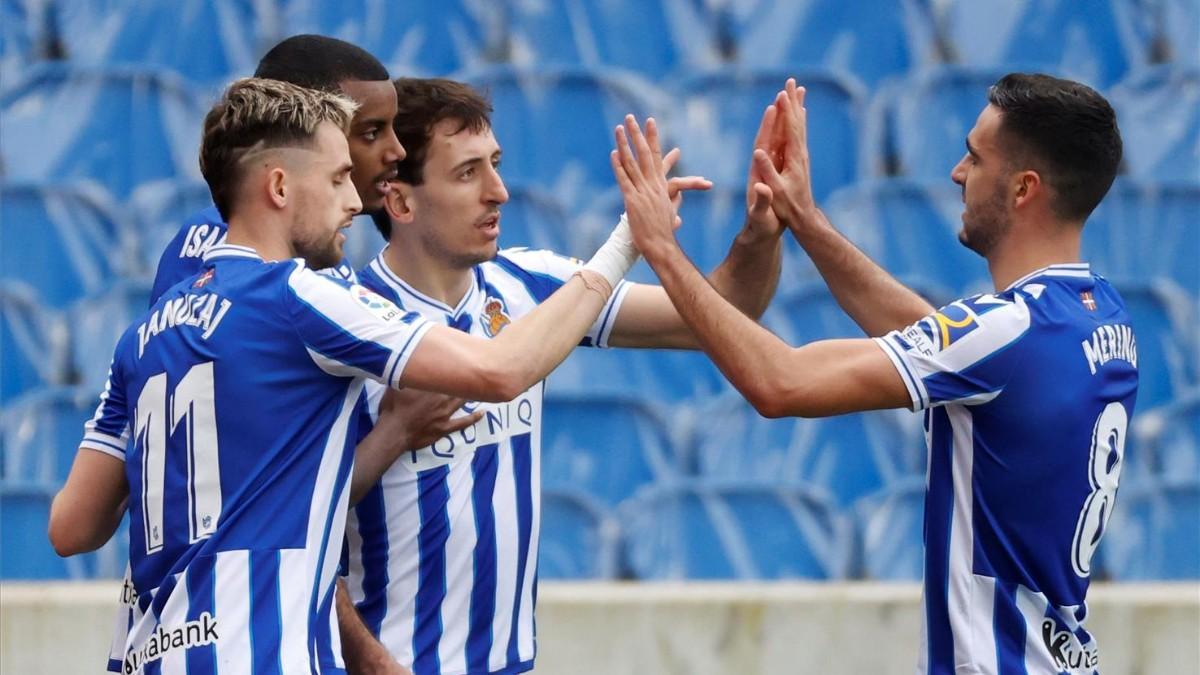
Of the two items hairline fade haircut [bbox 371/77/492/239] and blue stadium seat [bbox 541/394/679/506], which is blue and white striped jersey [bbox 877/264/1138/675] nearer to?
hairline fade haircut [bbox 371/77/492/239]

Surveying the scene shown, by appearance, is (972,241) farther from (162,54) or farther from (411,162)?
(162,54)

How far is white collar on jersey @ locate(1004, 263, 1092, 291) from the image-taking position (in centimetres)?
304

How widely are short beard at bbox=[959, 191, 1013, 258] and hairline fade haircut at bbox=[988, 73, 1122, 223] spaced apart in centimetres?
9

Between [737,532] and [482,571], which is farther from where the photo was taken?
[737,532]

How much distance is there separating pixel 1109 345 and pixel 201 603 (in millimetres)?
1714

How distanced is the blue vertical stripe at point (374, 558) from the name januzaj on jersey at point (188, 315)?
0.61m

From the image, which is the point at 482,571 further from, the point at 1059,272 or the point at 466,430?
the point at 1059,272

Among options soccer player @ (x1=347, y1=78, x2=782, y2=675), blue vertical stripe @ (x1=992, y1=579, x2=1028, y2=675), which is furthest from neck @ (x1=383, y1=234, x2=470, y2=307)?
blue vertical stripe @ (x1=992, y1=579, x2=1028, y2=675)

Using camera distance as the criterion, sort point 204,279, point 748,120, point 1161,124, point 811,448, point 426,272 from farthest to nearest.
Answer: point 1161,124, point 748,120, point 811,448, point 426,272, point 204,279

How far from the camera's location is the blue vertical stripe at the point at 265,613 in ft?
8.64

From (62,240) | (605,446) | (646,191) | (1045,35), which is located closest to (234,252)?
(646,191)

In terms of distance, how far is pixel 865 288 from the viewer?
11.4 feet

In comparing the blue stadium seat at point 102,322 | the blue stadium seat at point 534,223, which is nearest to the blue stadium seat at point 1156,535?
the blue stadium seat at point 534,223

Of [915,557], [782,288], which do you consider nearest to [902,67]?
[782,288]
